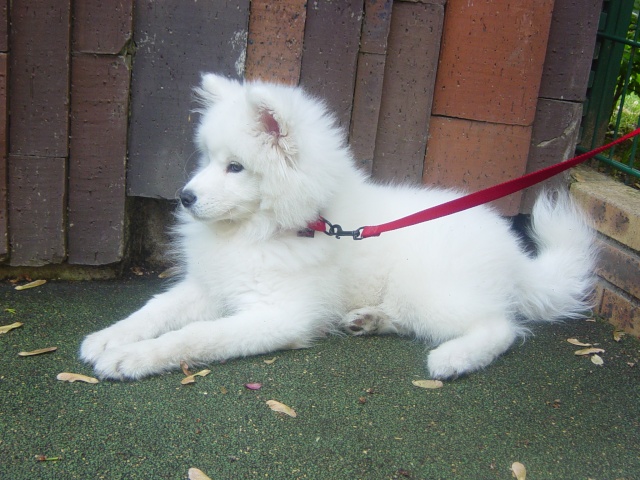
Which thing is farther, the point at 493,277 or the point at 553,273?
the point at 553,273

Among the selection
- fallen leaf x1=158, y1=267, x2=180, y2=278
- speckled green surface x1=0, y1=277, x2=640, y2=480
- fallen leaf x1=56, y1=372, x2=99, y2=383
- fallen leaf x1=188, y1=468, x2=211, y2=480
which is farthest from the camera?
fallen leaf x1=158, y1=267, x2=180, y2=278

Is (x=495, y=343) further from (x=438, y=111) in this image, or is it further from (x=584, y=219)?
(x=438, y=111)

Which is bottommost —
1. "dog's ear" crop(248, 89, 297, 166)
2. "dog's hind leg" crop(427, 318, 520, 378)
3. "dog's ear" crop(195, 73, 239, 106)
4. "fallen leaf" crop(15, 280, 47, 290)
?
"fallen leaf" crop(15, 280, 47, 290)

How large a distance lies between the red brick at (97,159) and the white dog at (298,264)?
0.50 m

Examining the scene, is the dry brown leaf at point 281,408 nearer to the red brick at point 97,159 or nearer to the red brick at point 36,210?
the red brick at point 97,159

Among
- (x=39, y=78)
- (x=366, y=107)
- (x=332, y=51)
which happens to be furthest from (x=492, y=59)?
(x=39, y=78)

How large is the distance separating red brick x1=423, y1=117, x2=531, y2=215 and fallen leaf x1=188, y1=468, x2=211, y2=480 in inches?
104

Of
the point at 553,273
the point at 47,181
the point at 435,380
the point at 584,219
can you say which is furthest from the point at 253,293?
the point at 584,219

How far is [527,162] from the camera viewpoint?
4.45 m

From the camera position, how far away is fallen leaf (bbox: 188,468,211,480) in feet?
7.37

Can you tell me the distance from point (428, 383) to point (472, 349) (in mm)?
306

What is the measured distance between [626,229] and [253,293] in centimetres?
220

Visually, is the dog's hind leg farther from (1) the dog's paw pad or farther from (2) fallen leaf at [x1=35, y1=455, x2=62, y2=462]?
(2) fallen leaf at [x1=35, y1=455, x2=62, y2=462]

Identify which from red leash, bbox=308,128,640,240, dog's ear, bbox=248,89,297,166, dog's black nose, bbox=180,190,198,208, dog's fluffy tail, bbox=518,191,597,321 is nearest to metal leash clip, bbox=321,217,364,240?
red leash, bbox=308,128,640,240
